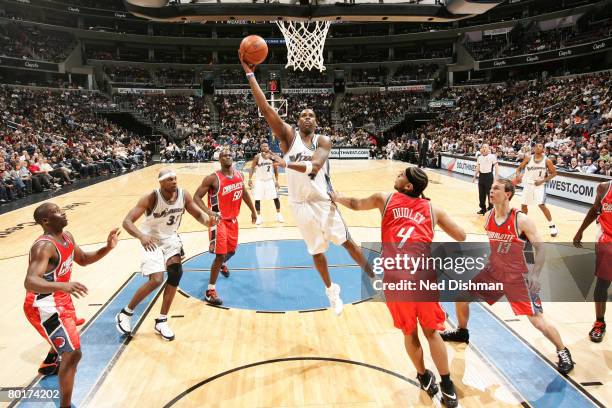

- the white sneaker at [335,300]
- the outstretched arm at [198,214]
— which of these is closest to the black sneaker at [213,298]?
the outstretched arm at [198,214]

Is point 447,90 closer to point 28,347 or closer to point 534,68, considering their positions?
point 534,68

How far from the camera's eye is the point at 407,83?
121ft

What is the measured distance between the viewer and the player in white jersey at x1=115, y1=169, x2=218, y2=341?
4.53 metres

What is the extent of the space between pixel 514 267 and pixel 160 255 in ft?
11.5

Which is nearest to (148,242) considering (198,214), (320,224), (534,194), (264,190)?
(198,214)

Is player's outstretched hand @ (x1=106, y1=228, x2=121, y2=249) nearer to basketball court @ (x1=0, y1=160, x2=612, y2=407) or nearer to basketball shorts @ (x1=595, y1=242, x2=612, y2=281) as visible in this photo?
basketball court @ (x1=0, y1=160, x2=612, y2=407)

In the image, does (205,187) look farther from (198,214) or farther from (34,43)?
(34,43)

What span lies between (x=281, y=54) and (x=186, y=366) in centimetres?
3997

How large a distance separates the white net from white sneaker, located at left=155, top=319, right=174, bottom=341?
784 centimetres

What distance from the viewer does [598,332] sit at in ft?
14.5

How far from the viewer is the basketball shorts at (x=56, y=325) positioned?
3223mm

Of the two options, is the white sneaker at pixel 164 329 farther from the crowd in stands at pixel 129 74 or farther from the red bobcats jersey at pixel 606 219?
the crowd in stands at pixel 129 74

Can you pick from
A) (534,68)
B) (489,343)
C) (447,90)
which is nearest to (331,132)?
(447,90)

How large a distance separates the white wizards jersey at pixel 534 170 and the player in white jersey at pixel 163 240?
6.77 metres
